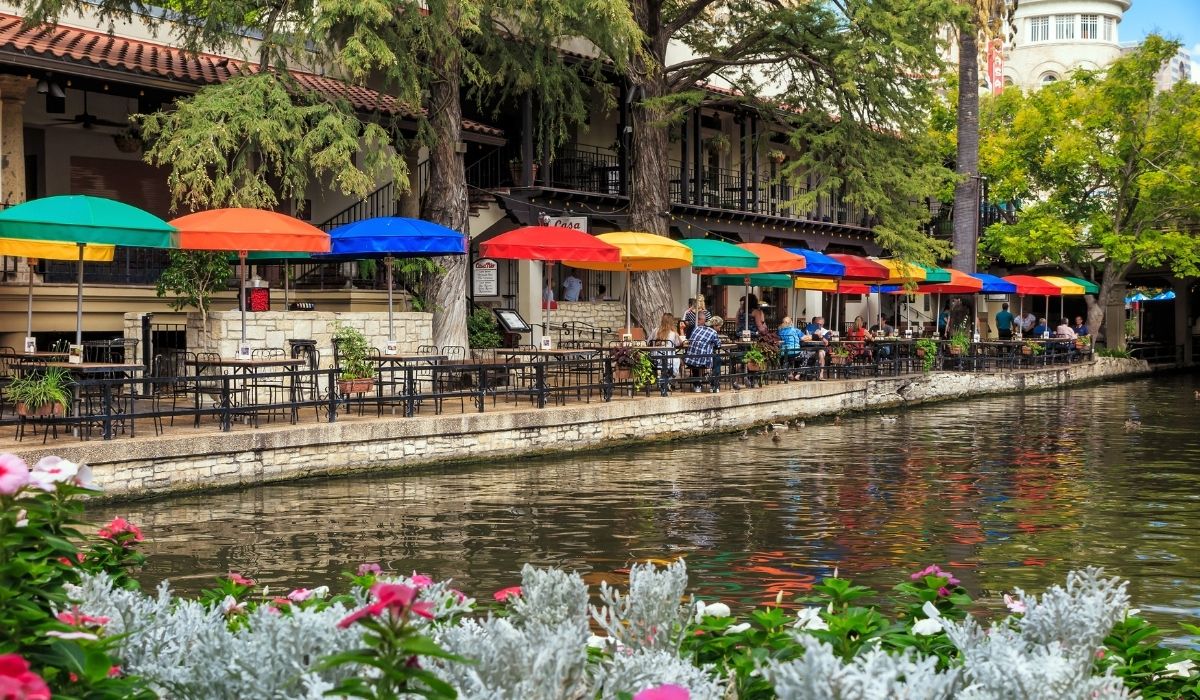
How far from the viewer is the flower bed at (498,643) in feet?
9.59

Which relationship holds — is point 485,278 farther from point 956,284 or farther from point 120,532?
point 120,532

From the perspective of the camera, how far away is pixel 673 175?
111 ft

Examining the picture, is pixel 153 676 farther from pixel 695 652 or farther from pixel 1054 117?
pixel 1054 117

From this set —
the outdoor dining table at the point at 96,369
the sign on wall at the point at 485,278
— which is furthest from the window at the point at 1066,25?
the outdoor dining table at the point at 96,369

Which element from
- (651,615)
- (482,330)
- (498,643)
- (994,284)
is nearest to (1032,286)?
(994,284)

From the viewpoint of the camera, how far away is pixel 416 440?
14758 millimetres

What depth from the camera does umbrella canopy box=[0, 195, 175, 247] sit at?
1264 cm

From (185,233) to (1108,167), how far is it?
30.5 metres

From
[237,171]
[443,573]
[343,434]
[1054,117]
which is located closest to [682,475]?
[343,434]

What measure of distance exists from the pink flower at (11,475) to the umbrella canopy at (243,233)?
37.2 feet

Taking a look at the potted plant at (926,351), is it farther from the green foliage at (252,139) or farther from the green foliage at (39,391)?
the green foliage at (39,391)

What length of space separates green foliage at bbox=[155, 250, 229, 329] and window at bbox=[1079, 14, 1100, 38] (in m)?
71.8

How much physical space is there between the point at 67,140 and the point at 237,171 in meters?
4.46

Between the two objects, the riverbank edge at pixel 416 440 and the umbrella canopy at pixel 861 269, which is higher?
the umbrella canopy at pixel 861 269
